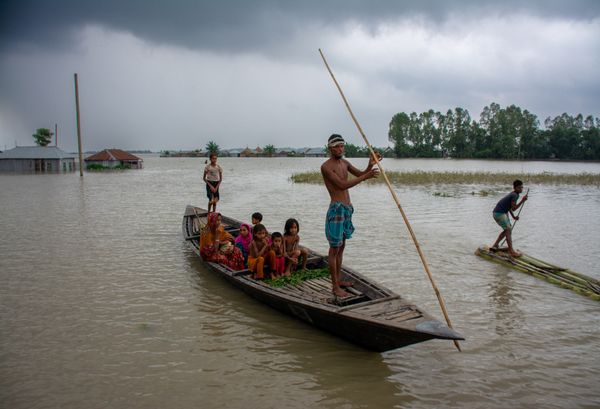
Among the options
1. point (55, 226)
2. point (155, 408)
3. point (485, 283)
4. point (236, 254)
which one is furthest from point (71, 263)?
point (485, 283)

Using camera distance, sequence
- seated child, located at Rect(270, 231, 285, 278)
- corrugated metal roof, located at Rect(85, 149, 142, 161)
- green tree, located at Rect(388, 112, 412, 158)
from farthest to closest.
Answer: green tree, located at Rect(388, 112, 412, 158) < corrugated metal roof, located at Rect(85, 149, 142, 161) < seated child, located at Rect(270, 231, 285, 278)

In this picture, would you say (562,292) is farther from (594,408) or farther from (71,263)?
(71,263)

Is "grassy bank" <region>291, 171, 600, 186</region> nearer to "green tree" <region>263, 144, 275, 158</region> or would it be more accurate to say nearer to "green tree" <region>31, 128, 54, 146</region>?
"green tree" <region>31, 128, 54, 146</region>

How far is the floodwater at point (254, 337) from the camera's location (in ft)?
11.5

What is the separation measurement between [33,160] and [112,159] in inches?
301

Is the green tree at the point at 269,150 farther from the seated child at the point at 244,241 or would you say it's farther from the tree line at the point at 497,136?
the seated child at the point at 244,241

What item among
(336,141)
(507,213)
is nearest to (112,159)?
(507,213)

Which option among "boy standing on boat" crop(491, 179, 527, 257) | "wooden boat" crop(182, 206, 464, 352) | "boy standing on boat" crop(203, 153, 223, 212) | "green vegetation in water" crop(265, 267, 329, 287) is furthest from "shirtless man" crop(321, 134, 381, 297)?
"boy standing on boat" crop(203, 153, 223, 212)

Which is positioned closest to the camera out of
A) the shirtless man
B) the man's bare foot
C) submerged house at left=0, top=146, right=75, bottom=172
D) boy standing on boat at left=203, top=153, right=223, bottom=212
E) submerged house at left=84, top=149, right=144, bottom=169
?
the shirtless man

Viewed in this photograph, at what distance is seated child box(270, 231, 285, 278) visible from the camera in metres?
5.49

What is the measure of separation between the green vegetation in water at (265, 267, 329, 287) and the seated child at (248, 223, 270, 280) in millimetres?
178

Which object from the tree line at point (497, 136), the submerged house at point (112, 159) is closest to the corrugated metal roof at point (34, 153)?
the submerged house at point (112, 159)

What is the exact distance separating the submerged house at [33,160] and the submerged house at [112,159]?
15.7ft

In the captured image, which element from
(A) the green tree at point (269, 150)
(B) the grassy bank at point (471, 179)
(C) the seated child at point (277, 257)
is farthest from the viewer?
(A) the green tree at point (269, 150)
